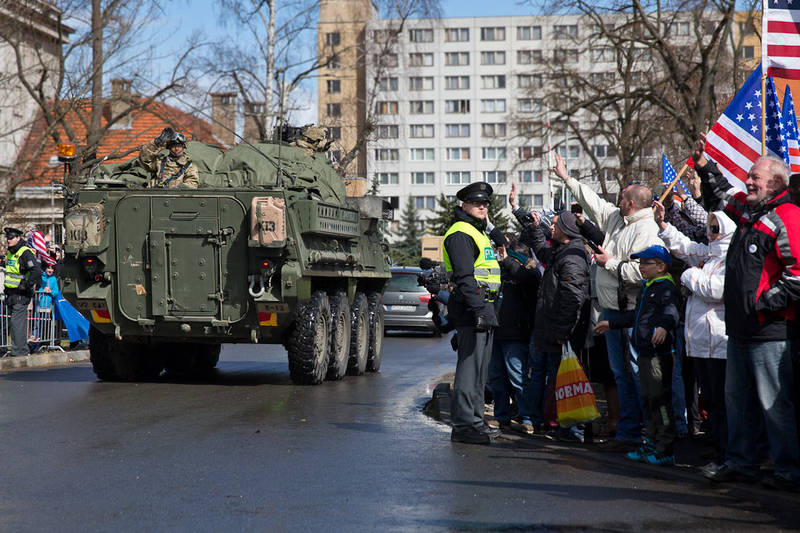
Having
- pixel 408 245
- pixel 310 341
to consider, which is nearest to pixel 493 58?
pixel 408 245

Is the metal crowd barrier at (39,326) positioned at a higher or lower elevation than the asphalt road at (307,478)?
higher

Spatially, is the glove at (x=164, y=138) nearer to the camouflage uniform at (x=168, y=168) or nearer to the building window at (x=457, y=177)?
the camouflage uniform at (x=168, y=168)

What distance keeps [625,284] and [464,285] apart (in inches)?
48.6

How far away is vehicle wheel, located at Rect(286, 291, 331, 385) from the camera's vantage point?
1369 centimetres

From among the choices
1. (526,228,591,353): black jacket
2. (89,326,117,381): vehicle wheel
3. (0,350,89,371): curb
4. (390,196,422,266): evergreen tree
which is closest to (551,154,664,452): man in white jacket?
(526,228,591,353): black jacket

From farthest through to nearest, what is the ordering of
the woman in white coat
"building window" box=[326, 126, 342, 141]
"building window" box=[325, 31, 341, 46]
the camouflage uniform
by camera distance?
"building window" box=[325, 31, 341, 46]
"building window" box=[326, 126, 342, 141]
the camouflage uniform
the woman in white coat

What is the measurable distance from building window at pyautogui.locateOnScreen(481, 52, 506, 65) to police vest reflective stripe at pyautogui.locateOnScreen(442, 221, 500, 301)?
103 metres

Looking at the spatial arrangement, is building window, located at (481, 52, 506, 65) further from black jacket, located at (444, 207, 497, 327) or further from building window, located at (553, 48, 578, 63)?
black jacket, located at (444, 207, 497, 327)

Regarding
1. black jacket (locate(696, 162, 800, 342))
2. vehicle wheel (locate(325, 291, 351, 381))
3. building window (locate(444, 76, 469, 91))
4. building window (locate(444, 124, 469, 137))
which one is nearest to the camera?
black jacket (locate(696, 162, 800, 342))

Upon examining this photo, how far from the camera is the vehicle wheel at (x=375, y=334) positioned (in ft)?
54.8

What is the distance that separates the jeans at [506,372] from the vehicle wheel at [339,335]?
464cm

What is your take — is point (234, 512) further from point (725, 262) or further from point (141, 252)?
point (141, 252)

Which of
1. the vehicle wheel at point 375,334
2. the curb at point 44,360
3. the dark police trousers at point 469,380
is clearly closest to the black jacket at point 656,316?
the dark police trousers at point 469,380

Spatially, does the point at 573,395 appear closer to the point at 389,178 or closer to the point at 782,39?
the point at 782,39
